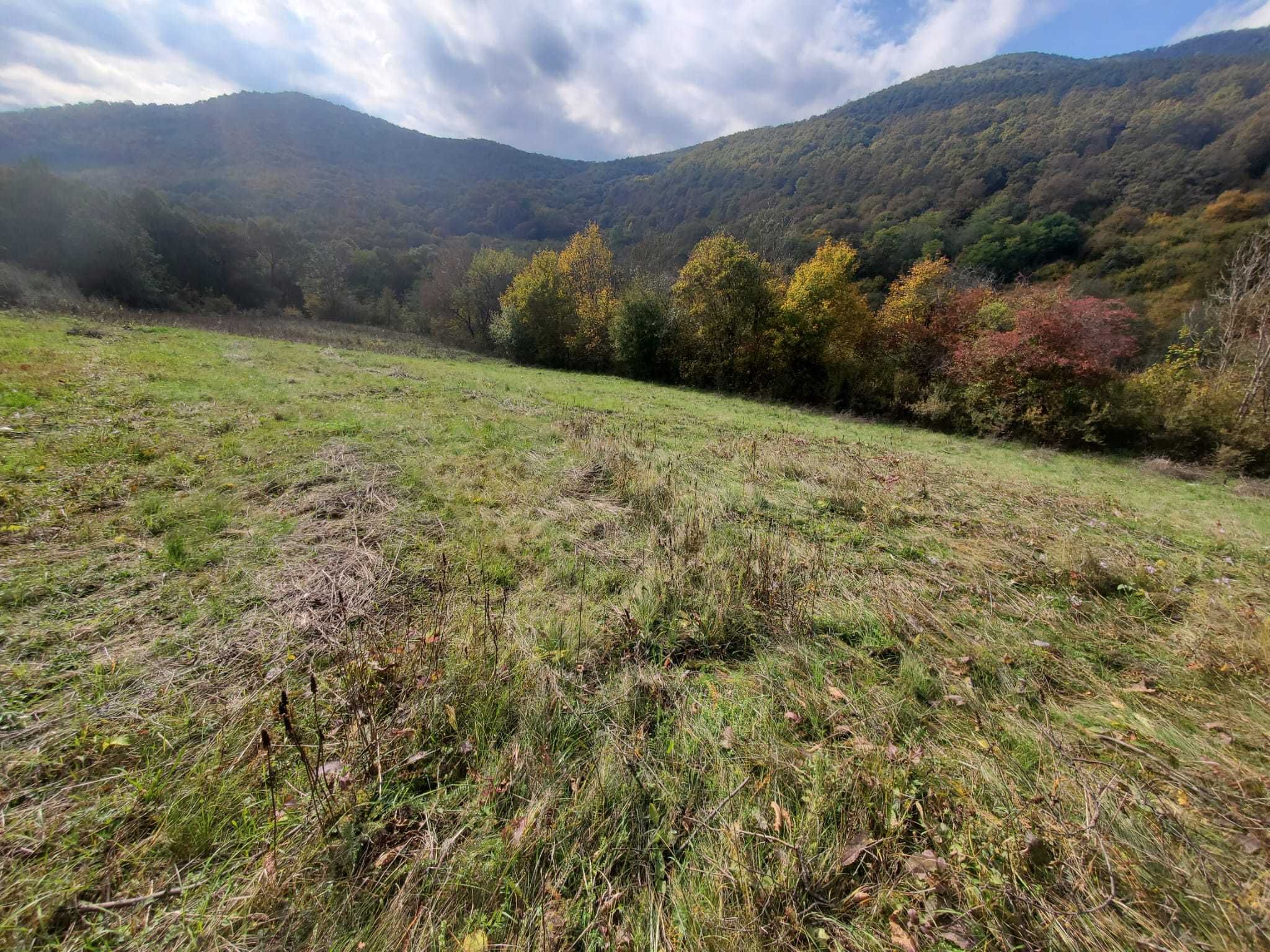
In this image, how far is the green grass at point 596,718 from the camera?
62.6 inches

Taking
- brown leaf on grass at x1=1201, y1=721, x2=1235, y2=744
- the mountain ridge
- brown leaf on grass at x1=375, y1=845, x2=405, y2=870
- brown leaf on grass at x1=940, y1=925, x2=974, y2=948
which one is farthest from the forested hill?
brown leaf on grass at x1=375, y1=845, x2=405, y2=870

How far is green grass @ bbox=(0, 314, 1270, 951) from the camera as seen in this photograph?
159 centimetres

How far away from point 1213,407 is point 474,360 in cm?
3208

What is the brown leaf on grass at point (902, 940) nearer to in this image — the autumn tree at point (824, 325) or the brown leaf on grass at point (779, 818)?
the brown leaf on grass at point (779, 818)

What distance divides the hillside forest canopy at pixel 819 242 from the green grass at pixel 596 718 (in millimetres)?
15041

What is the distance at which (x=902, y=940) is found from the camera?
1553 millimetres

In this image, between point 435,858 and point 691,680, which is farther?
point 691,680

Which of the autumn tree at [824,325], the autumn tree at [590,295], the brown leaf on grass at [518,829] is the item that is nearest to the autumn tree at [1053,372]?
the autumn tree at [824,325]

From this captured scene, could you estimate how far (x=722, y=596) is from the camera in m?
3.53

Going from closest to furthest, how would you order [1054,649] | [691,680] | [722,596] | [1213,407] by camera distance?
[691,680] → [1054,649] → [722,596] → [1213,407]

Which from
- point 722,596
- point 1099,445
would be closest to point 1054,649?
point 722,596

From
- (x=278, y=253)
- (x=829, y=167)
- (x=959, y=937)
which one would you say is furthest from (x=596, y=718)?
(x=829, y=167)

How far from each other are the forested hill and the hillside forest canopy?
1.42 feet

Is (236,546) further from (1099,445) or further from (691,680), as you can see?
(1099,445)
